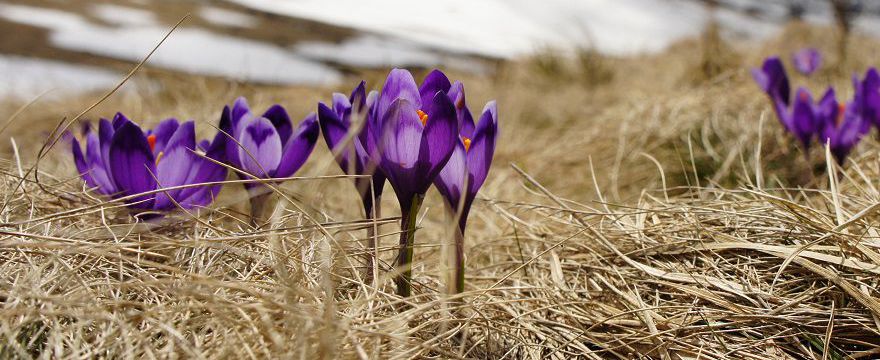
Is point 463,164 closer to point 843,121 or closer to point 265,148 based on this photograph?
point 265,148

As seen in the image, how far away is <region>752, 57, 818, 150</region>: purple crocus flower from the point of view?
200 cm

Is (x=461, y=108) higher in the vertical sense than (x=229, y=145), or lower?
higher

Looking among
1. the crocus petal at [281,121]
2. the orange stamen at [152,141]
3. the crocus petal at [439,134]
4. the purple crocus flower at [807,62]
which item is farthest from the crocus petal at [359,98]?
the purple crocus flower at [807,62]

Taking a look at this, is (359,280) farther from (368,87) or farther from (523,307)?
(368,87)

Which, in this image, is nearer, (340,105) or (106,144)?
(340,105)

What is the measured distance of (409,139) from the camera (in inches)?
37.8

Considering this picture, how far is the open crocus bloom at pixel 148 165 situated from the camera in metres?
1.14

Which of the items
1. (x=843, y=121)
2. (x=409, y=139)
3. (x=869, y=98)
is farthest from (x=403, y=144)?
(x=869, y=98)

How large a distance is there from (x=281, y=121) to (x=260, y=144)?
0.11 meters

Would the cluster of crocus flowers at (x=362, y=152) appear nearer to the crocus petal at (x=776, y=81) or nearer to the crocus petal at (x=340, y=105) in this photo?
the crocus petal at (x=340, y=105)

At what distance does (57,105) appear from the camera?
12.8ft

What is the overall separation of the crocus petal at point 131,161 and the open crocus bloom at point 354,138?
0.32 m

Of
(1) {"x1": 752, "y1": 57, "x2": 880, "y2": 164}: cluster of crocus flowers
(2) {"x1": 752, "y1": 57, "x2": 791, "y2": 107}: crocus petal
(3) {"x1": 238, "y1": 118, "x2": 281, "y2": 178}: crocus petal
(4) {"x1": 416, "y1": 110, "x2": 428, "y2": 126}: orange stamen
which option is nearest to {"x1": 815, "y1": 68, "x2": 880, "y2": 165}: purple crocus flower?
(1) {"x1": 752, "y1": 57, "x2": 880, "y2": 164}: cluster of crocus flowers

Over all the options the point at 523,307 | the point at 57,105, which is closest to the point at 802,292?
the point at 523,307
